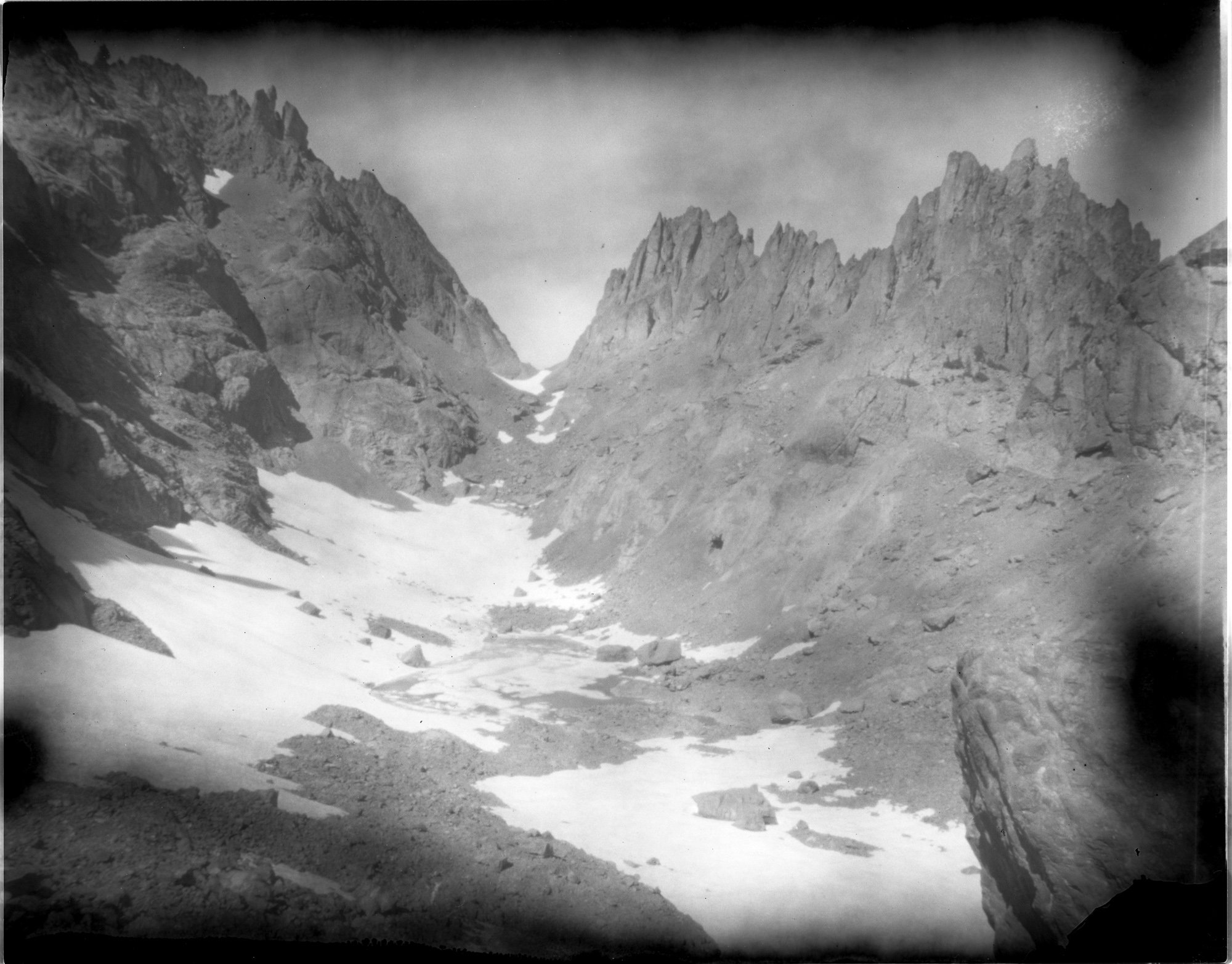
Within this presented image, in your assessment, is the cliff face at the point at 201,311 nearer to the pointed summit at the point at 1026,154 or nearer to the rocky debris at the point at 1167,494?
the pointed summit at the point at 1026,154

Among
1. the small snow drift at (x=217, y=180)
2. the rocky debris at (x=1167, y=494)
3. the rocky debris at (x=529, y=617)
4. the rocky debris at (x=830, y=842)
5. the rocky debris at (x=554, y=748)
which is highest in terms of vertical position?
the small snow drift at (x=217, y=180)

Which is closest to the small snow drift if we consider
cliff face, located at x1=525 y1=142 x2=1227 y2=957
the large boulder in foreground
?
cliff face, located at x1=525 y1=142 x2=1227 y2=957

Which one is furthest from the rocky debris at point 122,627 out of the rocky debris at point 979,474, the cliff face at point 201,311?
the rocky debris at point 979,474

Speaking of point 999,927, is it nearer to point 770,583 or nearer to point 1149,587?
point 1149,587

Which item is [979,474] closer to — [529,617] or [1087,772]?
[529,617]

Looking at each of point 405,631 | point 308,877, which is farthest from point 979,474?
point 308,877

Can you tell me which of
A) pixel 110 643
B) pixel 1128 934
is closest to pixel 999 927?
pixel 1128 934

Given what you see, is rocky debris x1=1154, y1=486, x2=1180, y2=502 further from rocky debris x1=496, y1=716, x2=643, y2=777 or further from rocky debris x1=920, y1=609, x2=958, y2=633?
rocky debris x1=496, y1=716, x2=643, y2=777
